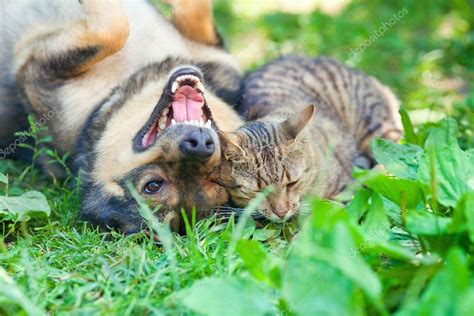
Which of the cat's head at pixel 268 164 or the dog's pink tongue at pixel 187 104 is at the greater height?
the dog's pink tongue at pixel 187 104

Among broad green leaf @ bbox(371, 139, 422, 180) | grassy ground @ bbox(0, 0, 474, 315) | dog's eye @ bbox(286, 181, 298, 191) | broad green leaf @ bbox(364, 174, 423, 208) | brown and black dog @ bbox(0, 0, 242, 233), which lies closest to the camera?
grassy ground @ bbox(0, 0, 474, 315)

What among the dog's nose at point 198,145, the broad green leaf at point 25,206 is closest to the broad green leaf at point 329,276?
the dog's nose at point 198,145

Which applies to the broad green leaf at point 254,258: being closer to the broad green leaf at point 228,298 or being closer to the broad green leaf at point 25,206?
the broad green leaf at point 228,298

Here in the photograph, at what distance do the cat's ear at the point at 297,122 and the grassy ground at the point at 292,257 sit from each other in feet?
1.40

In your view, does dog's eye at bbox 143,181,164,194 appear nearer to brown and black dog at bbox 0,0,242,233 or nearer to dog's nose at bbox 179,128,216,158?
brown and black dog at bbox 0,0,242,233

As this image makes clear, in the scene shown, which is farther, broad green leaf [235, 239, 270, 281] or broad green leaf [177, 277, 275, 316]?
broad green leaf [235, 239, 270, 281]

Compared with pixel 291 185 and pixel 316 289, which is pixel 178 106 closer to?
pixel 291 185

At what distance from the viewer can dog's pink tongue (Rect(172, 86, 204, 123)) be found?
3.84 meters

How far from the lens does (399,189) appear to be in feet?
10.4

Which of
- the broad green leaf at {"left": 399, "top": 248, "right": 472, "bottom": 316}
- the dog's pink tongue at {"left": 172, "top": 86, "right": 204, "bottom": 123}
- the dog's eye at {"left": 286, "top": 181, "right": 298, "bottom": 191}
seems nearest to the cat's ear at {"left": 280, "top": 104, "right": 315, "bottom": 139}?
the dog's eye at {"left": 286, "top": 181, "right": 298, "bottom": 191}

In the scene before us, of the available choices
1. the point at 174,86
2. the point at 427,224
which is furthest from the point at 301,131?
the point at 427,224

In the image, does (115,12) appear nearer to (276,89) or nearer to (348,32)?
(276,89)

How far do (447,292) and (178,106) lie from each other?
1.97m

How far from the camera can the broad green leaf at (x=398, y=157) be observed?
361 cm
